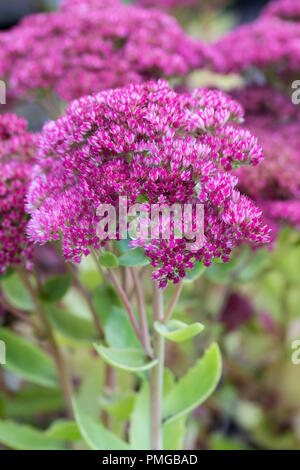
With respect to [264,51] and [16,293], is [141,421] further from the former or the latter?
[264,51]

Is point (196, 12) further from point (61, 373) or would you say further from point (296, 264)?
point (61, 373)

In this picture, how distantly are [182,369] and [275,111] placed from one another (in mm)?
582

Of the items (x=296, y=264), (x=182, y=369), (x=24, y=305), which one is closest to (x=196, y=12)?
(x=296, y=264)

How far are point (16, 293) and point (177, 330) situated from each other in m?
0.35

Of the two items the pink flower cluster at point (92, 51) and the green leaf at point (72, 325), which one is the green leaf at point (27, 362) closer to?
the green leaf at point (72, 325)

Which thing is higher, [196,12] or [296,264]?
[196,12]

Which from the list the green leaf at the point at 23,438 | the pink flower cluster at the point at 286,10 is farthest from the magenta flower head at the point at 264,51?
the green leaf at the point at 23,438

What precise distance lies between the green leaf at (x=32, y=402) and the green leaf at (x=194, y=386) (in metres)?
0.30

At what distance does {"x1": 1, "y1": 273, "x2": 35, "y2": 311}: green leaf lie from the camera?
808 mm

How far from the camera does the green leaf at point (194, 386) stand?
666 millimetres

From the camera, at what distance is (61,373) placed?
0.82 m

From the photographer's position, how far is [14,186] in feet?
2.11

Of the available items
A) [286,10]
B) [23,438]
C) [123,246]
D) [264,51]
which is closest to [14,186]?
[123,246]
